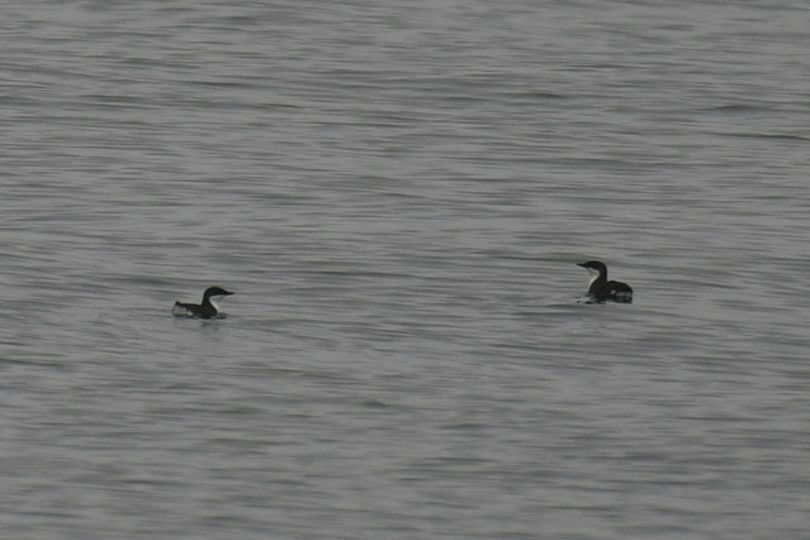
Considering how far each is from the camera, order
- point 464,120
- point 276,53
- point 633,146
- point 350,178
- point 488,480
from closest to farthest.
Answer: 1. point 488,480
2. point 350,178
3. point 633,146
4. point 464,120
5. point 276,53

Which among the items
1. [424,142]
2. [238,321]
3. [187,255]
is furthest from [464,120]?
[238,321]

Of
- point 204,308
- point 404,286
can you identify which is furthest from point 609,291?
point 204,308

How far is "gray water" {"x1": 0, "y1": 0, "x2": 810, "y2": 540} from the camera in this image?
11.6 m

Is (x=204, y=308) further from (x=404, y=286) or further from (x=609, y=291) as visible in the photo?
(x=609, y=291)

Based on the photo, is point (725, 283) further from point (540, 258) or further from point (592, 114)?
point (592, 114)

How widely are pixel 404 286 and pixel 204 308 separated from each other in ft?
7.48

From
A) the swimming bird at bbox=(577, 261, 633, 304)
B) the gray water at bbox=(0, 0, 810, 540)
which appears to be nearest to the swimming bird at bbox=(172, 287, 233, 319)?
the gray water at bbox=(0, 0, 810, 540)

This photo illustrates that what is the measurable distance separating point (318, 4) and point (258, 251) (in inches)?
814

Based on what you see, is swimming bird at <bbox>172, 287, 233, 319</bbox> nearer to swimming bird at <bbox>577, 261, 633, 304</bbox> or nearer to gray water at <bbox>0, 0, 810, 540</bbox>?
gray water at <bbox>0, 0, 810, 540</bbox>

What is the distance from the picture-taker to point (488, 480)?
11.9 m

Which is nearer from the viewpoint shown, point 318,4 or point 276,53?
point 276,53

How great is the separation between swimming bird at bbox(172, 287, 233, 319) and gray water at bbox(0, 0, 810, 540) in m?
0.16

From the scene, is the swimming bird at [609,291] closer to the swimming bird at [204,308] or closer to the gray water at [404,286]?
the gray water at [404,286]

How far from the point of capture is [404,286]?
690 inches
